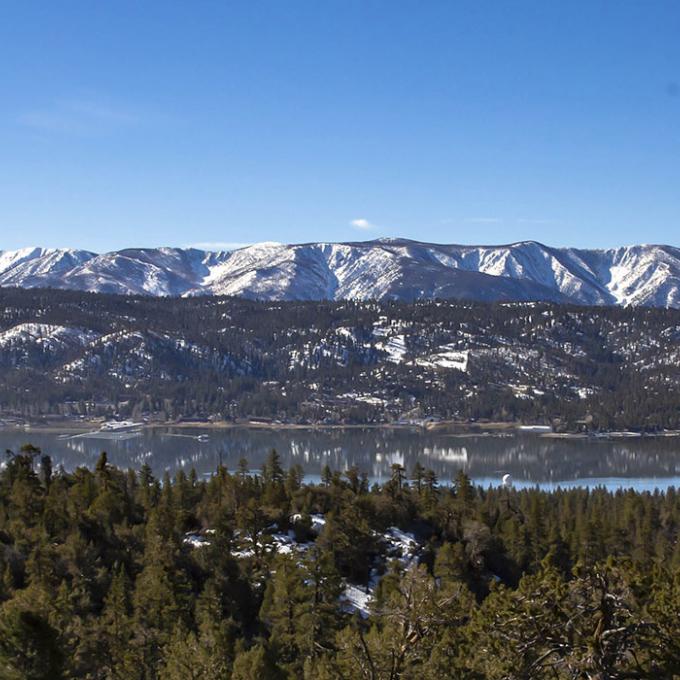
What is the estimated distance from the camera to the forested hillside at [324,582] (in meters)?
19.2

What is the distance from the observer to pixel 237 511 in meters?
74.8

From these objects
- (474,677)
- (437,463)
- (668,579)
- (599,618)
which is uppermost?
(599,618)

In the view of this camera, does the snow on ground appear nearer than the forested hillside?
No

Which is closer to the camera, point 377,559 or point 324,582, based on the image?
point 324,582

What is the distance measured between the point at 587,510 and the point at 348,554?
Result: 145 feet

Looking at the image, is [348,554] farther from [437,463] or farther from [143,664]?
[437,463]

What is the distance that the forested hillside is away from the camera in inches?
754

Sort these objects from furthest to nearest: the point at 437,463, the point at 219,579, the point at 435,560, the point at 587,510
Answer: the point at 437,463 < the point at 587,510 < the point at 435,560 < the point at 219,579

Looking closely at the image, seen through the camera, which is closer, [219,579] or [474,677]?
[474,677]

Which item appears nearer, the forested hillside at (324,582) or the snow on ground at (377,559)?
the forested hillside at (324,582)

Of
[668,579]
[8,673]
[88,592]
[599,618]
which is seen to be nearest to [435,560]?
[88,592]

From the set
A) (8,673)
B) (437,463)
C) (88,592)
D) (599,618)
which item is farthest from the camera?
(437,463)

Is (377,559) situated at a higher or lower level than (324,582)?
lower

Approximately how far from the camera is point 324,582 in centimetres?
5734
